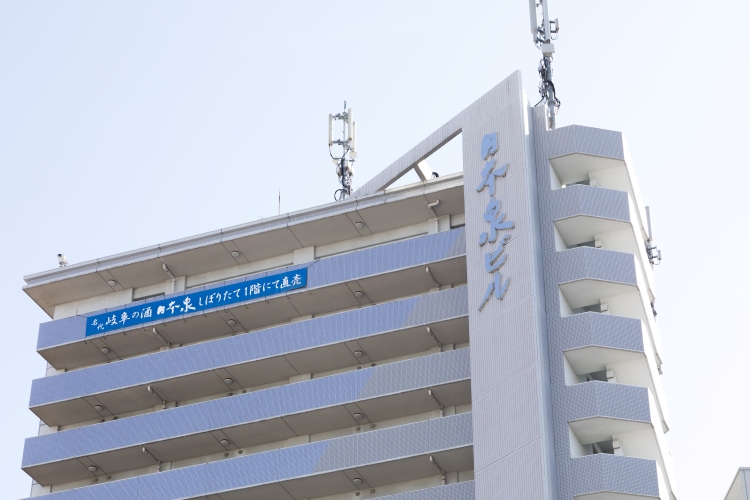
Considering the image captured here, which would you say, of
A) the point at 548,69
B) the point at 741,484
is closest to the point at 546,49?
the point at 548,69

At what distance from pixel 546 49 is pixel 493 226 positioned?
38.3ft

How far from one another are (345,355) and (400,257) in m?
5.47

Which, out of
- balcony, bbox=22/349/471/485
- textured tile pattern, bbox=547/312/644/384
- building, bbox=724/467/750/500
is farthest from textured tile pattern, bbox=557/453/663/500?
balcony, bbox=22/349/471/485

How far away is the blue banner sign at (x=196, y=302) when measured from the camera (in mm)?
72188

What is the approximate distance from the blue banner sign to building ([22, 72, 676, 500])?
0.10 metres

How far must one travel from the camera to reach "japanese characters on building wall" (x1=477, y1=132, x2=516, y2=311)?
63469 mm

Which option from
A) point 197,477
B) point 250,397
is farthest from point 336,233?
point 197,477

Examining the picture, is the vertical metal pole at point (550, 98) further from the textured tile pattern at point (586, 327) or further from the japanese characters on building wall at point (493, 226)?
the japanese characters on building wall at point (493, 226)

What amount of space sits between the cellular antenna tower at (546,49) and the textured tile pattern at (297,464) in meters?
15.8

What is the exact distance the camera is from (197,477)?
68.8 meters

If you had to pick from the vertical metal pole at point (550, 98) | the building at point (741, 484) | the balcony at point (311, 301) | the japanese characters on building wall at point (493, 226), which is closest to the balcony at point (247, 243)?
the balcony at point (311, 301)

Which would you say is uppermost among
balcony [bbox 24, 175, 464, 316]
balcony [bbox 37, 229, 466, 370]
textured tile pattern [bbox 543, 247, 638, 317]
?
balcony [bbox 24, 175, 464, 316]

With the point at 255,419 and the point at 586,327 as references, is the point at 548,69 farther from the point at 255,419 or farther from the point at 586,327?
the point at 255,419

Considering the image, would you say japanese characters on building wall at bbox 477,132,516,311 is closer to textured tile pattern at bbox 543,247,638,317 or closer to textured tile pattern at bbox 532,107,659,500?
textured tile pattern at bbox 532,107,659,500
